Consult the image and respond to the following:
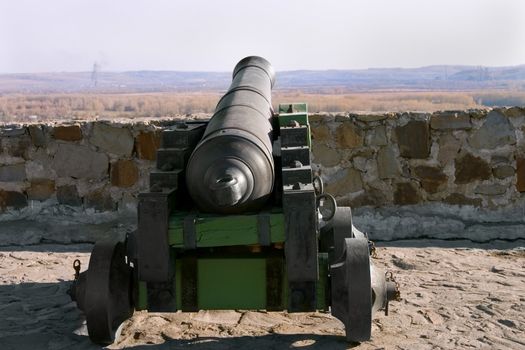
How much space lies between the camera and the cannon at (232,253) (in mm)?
3689

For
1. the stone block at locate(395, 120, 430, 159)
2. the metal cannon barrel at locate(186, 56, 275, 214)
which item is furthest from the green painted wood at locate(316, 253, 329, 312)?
the stone block at locate(395, 120, 430, 159)

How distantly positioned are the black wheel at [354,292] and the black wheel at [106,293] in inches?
41.8

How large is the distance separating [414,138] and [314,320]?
2457mm

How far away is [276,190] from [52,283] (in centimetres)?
195

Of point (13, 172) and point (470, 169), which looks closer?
point (470, 169)

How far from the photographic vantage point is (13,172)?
6.45 m

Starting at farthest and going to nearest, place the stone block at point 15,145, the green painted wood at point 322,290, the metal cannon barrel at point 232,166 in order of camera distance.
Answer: the stone block at point 15,145
the green painted wood at point 322,290
the metal cannon barrel at point 232,166

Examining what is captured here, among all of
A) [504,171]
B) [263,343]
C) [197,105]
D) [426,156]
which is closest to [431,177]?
[426,156]

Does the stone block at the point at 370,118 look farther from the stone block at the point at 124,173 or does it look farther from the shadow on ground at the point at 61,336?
the shadow on ground at the point at 61,336

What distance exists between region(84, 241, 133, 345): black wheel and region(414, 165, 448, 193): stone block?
10.3 ft

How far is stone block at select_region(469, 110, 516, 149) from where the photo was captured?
20.3 feet

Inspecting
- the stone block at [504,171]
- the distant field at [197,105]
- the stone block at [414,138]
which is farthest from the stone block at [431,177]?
the distant field at [197,105]

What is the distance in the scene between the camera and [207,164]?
374cm

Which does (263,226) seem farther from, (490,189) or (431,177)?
(490,189)
